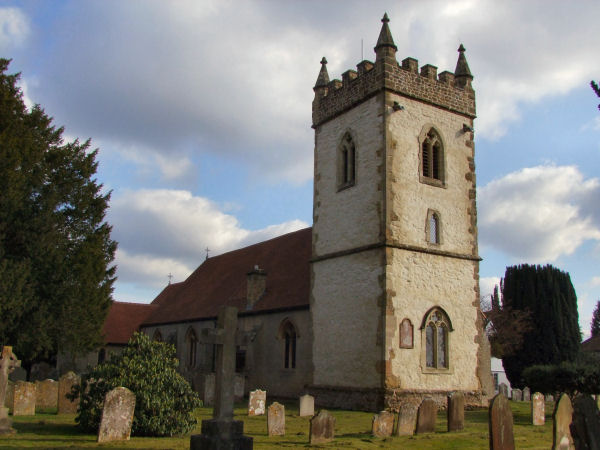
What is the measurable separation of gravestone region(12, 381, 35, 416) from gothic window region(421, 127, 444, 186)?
A: 14.5m

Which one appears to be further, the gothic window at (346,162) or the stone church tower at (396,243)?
the gothic window at (346,162)

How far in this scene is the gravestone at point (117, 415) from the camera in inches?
449

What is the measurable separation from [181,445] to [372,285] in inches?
400

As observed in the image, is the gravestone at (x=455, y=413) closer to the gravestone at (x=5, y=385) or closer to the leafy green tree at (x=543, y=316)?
the gravestone at (x=5, y=385)

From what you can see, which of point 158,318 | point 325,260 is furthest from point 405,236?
point 158,318

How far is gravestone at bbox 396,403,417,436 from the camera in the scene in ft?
43.4

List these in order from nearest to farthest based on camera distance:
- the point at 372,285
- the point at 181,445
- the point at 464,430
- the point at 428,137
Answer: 1. the point at 181,445
2. the point at 464,430
3. the point at 372,285
4. the point at 428,137

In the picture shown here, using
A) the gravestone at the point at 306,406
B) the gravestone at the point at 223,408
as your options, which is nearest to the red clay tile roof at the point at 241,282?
the gravestone at the point at 306,406

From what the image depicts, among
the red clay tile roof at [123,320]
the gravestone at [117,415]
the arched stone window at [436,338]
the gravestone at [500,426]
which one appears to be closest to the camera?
the gravestone at [500,426]

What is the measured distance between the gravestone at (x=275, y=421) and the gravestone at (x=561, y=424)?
224 inches

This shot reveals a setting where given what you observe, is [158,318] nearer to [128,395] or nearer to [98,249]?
[98,249]

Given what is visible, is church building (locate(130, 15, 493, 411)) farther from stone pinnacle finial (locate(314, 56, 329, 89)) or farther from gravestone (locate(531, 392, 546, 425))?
gravestone (locate(531, 392, 546, 425))

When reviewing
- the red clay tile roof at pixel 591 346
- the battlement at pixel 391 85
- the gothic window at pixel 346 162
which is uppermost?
the battlement at pixel 391 85

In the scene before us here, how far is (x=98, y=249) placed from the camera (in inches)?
970
